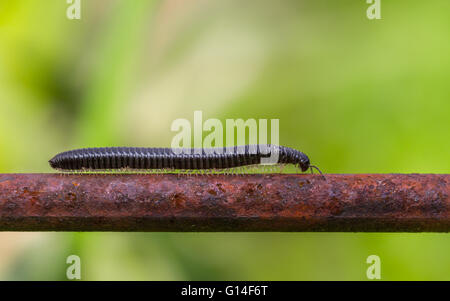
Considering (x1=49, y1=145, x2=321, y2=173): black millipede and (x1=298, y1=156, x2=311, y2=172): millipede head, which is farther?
(x1=298, y1=156, x2=311, y2=172): millipede head

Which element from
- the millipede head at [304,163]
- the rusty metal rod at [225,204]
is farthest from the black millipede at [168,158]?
the rusty metal rod at [225,204]

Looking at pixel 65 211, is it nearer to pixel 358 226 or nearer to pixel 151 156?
pixel 151 156

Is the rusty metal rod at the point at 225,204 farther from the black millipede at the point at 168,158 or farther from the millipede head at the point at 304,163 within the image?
the millipede head at the point at 304,163

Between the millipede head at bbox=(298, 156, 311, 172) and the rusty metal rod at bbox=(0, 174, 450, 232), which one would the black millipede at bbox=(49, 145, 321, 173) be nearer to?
the millipede head at bbox=(298, 156, 311, 172)

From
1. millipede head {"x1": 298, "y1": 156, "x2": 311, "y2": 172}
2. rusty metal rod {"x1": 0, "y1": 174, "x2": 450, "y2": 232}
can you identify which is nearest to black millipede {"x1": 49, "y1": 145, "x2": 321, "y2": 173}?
millipede head {"x1": 298, "y1": 156, "x2": 311, "y2": 172}

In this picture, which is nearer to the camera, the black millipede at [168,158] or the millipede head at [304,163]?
the black millipede at [168,158]

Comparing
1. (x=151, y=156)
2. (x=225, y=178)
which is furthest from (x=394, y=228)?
(x=151, y=156)
